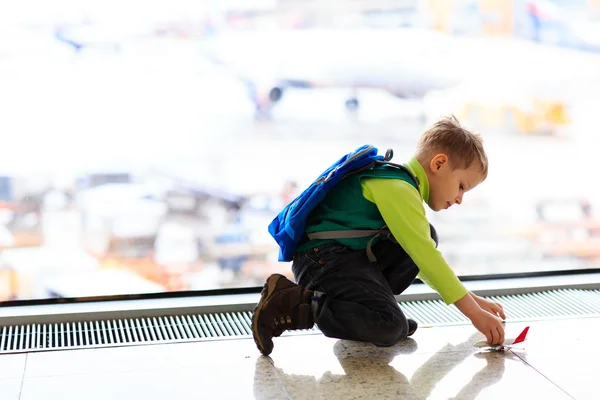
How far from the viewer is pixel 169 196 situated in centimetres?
270

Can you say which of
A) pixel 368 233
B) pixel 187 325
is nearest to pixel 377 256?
pixel 368 233

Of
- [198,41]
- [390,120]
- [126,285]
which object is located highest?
[198,41]

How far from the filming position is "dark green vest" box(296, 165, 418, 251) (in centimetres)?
199

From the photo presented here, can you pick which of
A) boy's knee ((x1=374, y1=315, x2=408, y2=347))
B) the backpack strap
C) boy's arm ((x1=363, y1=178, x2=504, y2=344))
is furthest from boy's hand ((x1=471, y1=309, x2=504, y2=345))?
the backpack strap

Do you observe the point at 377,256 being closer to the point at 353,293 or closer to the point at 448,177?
the point at 353,293

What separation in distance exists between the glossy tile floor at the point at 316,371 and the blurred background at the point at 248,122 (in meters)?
0.57

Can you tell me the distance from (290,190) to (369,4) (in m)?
0.69

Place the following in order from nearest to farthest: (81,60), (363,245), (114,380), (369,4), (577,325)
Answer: (114,380)
(363,245)
(577,325)
(81,60)
(369,4)

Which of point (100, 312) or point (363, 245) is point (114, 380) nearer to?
point (100, 312)

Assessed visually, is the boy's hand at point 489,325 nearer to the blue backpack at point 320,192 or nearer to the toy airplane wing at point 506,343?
the toy airplane wing at point 506,343

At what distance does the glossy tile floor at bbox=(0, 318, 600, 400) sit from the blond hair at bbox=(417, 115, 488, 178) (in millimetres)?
456

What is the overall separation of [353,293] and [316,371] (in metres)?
0.22

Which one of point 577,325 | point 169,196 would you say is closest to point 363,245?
point 577,325

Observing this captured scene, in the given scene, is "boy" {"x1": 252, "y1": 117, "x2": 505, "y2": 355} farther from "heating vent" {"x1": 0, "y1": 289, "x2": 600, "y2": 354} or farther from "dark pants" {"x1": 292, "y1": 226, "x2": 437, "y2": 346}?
"heating vent" {"x1": 0, "y1": 289, "x2": 600, "y2": 354}
